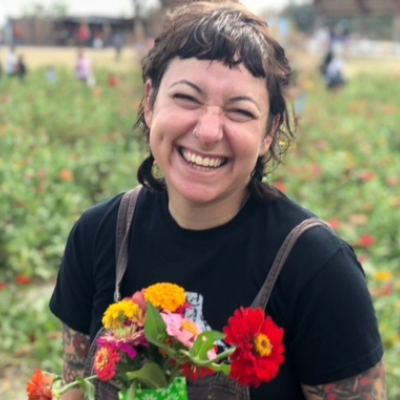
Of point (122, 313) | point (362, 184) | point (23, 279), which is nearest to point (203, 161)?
point (122, 313)

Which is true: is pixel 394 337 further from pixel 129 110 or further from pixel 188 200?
pixel 129 110

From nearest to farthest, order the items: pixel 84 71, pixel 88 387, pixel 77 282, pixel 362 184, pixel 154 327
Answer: pixel 154 327 → pixel 88 387 → pixel 77 282 → pixel 362 184 → pixel 84 71

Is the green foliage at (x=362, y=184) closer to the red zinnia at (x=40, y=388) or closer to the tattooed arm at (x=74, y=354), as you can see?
the tattooed arm at (x=74, y=354)

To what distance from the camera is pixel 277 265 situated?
1425 millimetres

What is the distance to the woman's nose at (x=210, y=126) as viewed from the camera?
55.4 inches

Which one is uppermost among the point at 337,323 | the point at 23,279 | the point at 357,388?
the point at 337,323

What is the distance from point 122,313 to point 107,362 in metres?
0.09

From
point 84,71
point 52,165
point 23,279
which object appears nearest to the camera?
point 23,279

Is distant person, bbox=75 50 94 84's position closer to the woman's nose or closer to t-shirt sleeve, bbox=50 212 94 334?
t-shirt sleeve, bbox=50 212 94 334

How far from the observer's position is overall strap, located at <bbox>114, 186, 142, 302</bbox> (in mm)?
1576

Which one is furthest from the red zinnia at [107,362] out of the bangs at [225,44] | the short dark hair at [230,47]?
the bangs at [225,44]

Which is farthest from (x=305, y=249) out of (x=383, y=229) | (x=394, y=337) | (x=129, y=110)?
(x=129, y=110)

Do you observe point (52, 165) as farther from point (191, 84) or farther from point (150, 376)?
point (150, 376)

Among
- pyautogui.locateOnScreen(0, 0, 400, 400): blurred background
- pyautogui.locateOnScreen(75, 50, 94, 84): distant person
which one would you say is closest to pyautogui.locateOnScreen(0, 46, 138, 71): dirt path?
pyautogui.locateOnScreen(75, 50, 94, 84): distant person
